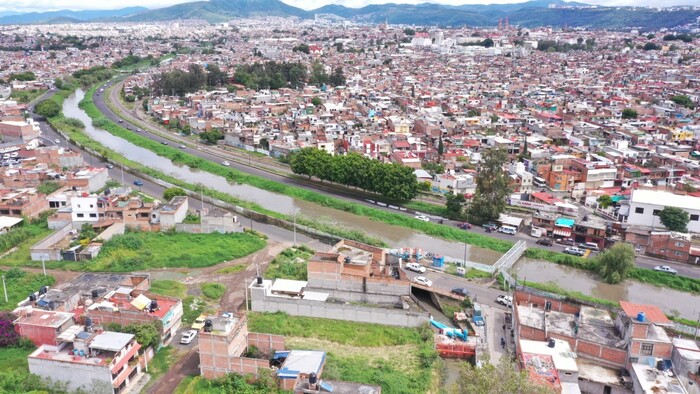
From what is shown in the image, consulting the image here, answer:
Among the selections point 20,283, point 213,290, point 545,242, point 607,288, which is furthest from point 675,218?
point 20,283

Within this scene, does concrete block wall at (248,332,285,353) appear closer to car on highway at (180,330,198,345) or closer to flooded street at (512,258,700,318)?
car on highway at (180,330,198,345)

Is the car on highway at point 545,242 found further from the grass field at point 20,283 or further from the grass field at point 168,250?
the grass field at point 20,283

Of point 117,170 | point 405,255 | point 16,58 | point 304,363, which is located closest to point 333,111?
point 117,170

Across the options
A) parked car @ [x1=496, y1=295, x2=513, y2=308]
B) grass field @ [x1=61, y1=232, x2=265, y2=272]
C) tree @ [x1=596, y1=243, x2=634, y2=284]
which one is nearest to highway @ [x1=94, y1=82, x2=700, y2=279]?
tree @ [x1=596, y1=243, x2=634, y2=284]

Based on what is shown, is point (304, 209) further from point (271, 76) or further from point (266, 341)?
point (271, 76)

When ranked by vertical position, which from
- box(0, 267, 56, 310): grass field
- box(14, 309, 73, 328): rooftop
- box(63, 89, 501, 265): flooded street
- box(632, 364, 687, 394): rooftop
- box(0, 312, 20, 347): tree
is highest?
box(14, 309, 73, 328): rooftop

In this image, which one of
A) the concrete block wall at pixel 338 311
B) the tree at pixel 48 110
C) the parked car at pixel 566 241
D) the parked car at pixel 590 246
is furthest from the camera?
the tree at pixel 48 110

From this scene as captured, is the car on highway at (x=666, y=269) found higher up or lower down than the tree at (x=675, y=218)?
lower down

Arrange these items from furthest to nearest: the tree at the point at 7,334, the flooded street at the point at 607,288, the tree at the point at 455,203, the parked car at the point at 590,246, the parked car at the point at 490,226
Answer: the tree at the point at 455,203, the parked car at the point at 490,226, the parked car at the point at 590,246, the flooded street at the point at 607,288, the tree at the point at 7,334

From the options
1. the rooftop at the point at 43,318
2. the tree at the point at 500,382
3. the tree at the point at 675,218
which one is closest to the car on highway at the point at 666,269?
the tree at the point at 675,218
